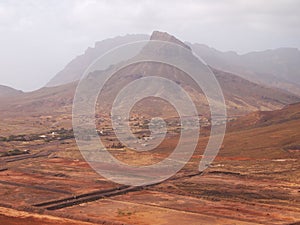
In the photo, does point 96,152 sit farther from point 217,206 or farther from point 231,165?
point 217,206

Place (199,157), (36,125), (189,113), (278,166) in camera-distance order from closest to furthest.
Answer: (278,166) < (199,157) < (36,125) < (189,113)

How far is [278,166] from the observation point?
68.8 meters

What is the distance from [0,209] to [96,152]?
4748cm

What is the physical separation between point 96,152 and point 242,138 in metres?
31.6

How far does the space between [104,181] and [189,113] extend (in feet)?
456

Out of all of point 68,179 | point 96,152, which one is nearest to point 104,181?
point 68,179

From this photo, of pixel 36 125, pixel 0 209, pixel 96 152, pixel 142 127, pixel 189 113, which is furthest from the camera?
pixel 189 113

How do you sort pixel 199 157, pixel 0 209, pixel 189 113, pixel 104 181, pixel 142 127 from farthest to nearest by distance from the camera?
pixel 189 113 < pixel 142 127 < pixel 199 157 < pixel 104 181 < pixel 0 209

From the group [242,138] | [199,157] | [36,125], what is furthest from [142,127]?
[199,157]

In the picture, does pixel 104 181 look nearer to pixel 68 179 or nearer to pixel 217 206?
pixel 68 179

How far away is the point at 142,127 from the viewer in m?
146

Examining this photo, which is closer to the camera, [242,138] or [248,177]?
[248,177]

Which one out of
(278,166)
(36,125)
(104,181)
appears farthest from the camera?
(36,125)

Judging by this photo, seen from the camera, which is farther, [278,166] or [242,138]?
[242,138]
